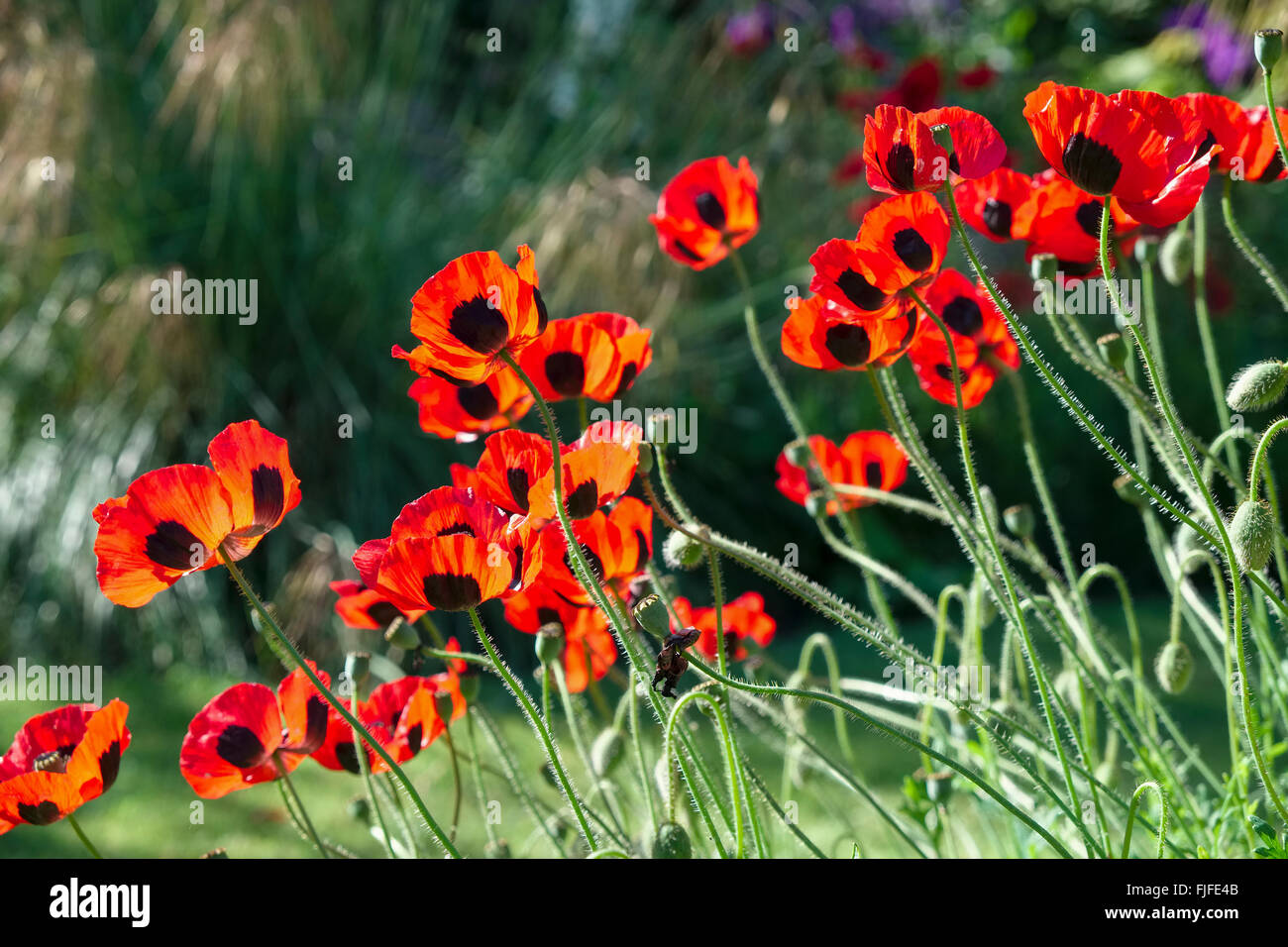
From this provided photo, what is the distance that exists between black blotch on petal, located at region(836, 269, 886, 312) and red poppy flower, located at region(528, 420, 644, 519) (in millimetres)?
197

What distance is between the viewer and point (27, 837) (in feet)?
8.53

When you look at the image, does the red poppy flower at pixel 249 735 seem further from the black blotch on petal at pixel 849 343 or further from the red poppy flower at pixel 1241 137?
the red poppy flower at pixel 1241 137

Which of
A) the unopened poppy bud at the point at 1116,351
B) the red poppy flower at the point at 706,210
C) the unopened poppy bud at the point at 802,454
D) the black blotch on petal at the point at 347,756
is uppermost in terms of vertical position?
the red poppy flower at the point at 706,210

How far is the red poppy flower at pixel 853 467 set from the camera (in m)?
1.32

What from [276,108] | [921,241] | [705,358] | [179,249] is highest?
[276,108]

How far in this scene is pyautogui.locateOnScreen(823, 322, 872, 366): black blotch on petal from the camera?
1.01 meters

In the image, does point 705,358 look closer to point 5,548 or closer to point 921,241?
point 5,548

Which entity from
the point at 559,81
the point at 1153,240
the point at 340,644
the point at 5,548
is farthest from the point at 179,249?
the point at 1153,240

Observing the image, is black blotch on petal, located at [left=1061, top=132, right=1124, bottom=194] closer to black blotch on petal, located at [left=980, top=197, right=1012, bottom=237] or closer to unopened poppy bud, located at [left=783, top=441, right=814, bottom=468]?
black blotch on petal, located at [left=980, top=197, right=1012, bottom=237]

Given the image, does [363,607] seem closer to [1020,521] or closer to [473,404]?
[473,404]

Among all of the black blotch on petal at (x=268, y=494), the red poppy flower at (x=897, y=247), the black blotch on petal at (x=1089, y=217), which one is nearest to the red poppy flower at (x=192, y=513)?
the black blotch on petal at (x=268, y=494)

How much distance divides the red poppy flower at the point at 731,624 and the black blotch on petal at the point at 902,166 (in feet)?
1.32

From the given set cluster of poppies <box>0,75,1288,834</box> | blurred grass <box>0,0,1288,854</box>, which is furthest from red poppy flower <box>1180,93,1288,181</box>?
blurred grass <box>0,0,1288,854</box>
